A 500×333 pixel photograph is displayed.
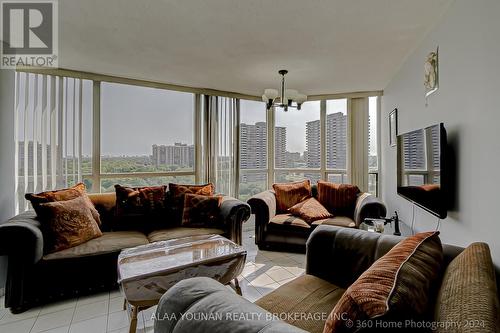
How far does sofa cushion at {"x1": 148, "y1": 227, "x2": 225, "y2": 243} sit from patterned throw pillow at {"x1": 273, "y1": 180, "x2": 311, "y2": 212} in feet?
3.80

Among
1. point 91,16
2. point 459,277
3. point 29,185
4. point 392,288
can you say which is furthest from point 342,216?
point 29,185

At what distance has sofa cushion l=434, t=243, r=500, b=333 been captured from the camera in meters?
0.68

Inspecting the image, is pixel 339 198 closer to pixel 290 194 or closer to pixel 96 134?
pixel 290 194

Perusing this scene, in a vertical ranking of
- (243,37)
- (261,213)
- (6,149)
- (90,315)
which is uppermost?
(243,37)

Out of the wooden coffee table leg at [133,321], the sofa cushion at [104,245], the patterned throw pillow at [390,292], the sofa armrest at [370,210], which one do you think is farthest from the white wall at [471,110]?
the sofa cushion at [104,245]

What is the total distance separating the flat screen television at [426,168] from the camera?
1821 mm

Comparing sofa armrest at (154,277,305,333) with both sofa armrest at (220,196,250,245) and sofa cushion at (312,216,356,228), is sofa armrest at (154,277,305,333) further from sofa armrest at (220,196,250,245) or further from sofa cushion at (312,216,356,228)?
sofa cushion at (312,216,356,228)

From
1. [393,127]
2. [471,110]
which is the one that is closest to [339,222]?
[393,127]

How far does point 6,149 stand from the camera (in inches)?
98.6

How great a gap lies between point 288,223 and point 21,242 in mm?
2634

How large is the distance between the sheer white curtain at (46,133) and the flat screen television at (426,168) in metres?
3.88

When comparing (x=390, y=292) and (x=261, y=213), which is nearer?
(x=390, y=292)

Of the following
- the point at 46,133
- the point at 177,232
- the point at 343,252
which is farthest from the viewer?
the point at 46,133

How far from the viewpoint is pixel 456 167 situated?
186 centimetres
